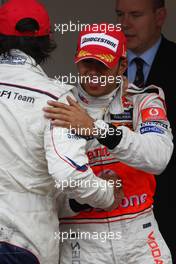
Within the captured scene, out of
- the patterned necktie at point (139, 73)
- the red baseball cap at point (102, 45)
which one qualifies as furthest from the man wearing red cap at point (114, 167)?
the patterned necktie at point (139, 73)

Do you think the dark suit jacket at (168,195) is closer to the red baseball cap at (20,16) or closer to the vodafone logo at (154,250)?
the vodafone logo at (154,250)

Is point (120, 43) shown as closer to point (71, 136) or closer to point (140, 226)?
point (71, 136)

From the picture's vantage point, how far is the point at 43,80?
2250mm

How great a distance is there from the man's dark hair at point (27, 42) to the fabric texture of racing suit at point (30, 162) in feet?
0.09

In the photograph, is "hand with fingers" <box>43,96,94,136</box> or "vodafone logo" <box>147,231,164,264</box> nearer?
"hand with fingers" <box>43,96,94,136</box>

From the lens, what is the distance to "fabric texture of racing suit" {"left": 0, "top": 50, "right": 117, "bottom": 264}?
214 cm

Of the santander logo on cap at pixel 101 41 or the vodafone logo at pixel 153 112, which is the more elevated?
the santander logo on cap at pixel 101 41

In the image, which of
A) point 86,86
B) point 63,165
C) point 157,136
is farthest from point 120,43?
point 63,165

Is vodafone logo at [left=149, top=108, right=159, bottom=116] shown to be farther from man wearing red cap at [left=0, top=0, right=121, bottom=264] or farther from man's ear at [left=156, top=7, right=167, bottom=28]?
man's ear at [left=156, top=7, right=167, bottom=28]

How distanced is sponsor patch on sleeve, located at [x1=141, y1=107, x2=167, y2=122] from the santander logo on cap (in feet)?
0.71

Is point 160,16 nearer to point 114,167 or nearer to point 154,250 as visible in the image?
point 114,167

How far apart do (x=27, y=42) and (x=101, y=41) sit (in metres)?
0.24

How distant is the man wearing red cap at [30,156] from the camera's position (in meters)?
2.13

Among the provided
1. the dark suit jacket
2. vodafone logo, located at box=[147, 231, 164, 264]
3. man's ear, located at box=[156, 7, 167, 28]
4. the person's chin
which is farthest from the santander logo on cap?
man's ear, located at box=[156, 7, 167, 28]
